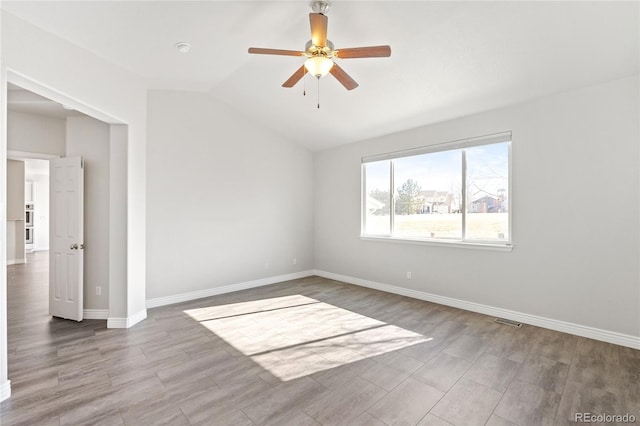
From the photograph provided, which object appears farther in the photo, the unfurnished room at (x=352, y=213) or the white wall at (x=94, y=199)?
the white wall at (x=94, y=199)

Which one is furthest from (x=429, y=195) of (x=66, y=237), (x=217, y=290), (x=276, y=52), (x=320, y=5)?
(x=66, y=237)

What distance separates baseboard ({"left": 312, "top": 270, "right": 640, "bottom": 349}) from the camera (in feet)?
10.1

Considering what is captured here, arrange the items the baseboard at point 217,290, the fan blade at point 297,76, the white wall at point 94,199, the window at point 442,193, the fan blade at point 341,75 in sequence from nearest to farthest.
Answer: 1. the fan blade at point 341,75
2. the fan blade at point 297,76
3. the white wall at point 94,199
4. the window at point 442,193
5. the baseboard at point 217,290

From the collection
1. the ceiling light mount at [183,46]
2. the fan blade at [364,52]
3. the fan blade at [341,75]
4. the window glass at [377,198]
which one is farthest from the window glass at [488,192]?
the ceiling light mount at [183,46]

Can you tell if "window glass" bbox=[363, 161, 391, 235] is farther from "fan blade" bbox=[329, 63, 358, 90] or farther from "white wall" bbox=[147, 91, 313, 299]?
"fan blade" bbox=[329, 63, 358, 90]

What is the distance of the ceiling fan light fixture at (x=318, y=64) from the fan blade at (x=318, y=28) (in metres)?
0.11

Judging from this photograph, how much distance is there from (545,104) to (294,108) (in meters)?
3.47

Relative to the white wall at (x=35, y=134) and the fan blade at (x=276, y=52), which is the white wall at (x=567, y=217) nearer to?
the fan blade at (x=276, y=52)

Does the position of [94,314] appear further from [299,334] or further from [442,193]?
[442,193]

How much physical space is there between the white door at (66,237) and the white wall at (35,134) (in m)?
0.39

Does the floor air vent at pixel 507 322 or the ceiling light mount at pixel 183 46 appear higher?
the ceiling light mount at pixel 183 46

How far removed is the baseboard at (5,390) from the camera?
217 centimetres

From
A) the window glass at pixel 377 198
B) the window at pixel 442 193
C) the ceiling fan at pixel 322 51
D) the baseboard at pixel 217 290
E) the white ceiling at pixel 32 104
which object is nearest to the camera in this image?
the ceiling fan at pixel 322 51

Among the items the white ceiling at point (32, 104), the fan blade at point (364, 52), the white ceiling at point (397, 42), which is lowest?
the fan blade at point (364, 52)
